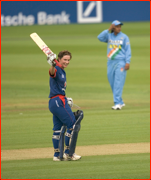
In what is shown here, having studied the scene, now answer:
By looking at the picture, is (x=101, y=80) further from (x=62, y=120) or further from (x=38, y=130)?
(x=62, y=120)

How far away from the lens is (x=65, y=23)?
25188 mm

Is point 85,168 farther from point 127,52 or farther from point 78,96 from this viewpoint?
point 78,96

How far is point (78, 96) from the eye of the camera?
40.1ft

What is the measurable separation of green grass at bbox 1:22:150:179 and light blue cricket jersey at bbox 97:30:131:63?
1.25 m

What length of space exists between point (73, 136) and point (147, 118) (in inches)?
131

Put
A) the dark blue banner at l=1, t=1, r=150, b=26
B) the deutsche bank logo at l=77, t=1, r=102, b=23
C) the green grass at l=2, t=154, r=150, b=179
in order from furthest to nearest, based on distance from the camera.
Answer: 1. the dark blue banner at l=1, t=1, r=150, b=26
2. the deutsche bank logo at l=77, t=1, r=102, b=23
3. the green grass at l=2, t=154, r=150, b=179

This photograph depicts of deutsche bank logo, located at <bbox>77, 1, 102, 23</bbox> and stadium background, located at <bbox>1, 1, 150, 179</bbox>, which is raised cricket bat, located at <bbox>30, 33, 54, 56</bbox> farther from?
deutsche bank logo, located at <bbox>77, 1, 102, 23</bbox>

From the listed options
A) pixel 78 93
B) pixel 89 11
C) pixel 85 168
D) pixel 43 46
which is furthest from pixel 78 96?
pixel 89 11

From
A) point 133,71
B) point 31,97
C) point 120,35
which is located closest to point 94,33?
point 133,71

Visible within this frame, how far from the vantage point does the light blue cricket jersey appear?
9.63m

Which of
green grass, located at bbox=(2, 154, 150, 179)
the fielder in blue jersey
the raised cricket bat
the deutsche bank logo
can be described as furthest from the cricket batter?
the deutsche bank logo

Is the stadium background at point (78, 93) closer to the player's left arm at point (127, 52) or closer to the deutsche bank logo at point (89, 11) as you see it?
the deutsche bank logo at point (89, 11)

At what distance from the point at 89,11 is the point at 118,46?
1436cm

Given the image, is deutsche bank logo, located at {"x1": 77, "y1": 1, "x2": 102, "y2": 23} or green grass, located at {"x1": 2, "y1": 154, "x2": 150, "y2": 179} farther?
deutsche bank logo, located at {"x1": 77, "y1": 1, "x2": 102, "y2": 23}
